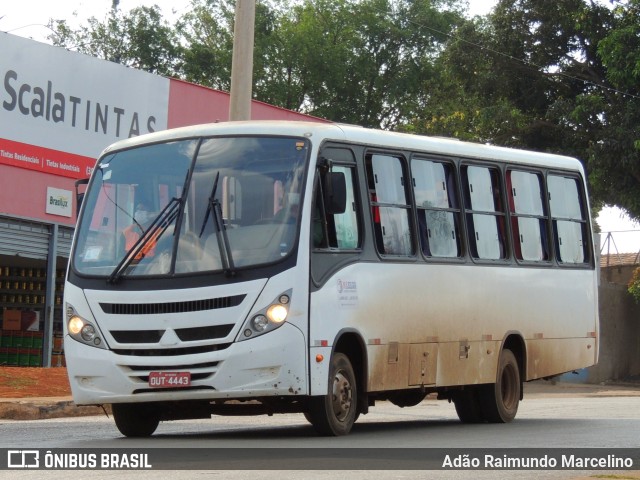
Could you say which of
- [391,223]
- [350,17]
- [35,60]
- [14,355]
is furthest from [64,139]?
[350,17]

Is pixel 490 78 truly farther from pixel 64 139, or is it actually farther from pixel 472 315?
pixel 472 315

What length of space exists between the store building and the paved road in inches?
406

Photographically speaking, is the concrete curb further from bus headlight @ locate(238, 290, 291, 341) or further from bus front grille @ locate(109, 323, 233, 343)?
bus headlight @ locate(238, 290, 291, 341)

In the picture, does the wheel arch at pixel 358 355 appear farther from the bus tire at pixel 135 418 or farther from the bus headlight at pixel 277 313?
the bus tire at pixel 135 418

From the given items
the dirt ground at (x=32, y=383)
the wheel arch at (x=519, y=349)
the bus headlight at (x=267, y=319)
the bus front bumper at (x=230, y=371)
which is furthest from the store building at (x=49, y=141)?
the bus headlight at (x=267, y=319)

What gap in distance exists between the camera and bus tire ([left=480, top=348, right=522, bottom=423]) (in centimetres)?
1706

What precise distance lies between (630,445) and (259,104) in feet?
71.7

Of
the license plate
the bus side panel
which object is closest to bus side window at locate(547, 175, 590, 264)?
the bus side panel

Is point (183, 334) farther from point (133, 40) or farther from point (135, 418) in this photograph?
point (133, 40)

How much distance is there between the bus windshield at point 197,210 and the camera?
1322 cm

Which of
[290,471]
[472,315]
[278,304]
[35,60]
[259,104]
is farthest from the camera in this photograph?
[259,104]

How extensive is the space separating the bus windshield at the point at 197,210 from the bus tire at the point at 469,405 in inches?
190

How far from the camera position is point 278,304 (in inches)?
509

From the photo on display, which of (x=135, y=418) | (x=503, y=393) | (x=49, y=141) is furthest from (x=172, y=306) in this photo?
(x=49, y=141)
